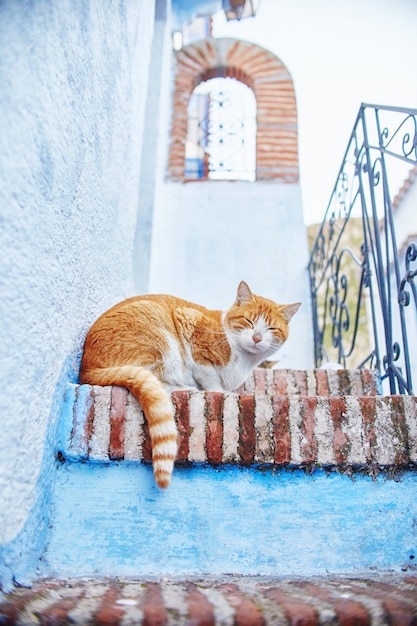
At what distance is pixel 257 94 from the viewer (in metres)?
4.37

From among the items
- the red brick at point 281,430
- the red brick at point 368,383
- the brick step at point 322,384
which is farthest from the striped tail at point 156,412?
the red brick at point 368,383

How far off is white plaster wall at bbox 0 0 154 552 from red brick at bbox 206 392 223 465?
0.42 metres

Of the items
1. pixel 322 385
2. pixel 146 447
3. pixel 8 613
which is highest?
pixel 322 385

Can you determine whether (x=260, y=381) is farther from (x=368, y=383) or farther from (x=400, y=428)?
(x=400, y=428)

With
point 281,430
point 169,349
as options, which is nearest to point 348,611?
point 281,430

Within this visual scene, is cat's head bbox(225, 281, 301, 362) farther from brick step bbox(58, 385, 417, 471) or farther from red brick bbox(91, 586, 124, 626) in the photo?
red brick bbox(91, 586, 124, 626)

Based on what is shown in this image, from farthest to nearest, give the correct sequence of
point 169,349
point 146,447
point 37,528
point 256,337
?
point 256,337 < point 169,349 < point 146,447 < point 37,528

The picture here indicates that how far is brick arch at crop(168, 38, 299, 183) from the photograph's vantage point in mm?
4148

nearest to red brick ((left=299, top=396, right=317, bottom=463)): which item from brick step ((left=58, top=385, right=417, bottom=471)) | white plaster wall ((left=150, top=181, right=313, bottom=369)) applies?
brick step ((left=58, top=385, right=417, bottom=471))

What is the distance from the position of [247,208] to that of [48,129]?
9.63ft

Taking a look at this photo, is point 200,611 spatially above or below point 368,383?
below

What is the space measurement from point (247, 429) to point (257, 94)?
3890mm

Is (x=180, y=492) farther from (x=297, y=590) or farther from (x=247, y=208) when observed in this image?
(x=247, y=208)

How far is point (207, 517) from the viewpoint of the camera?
4.00 feet
